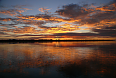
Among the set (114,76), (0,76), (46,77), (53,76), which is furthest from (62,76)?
(0,76)

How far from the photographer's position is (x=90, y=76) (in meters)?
11.3

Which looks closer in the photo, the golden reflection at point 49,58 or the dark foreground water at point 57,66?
the dark foreground water at point 57,66

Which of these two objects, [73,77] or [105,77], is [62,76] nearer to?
[73,77]

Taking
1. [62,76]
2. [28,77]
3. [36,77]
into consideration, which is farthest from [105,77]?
[28,77]

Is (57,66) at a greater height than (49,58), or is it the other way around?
(57,66)

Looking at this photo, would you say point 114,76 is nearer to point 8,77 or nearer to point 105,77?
point 105,77

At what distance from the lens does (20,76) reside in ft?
37.3

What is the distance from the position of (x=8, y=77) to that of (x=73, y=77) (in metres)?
7.02

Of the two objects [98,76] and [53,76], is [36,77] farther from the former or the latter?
[98,76]

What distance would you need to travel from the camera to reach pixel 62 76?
37.0ft

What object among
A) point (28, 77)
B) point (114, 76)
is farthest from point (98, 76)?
point (28, 77)

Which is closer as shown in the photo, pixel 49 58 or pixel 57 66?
pixel 57 66

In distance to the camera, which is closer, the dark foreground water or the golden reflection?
the dark foreground water

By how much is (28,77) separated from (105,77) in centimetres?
828
